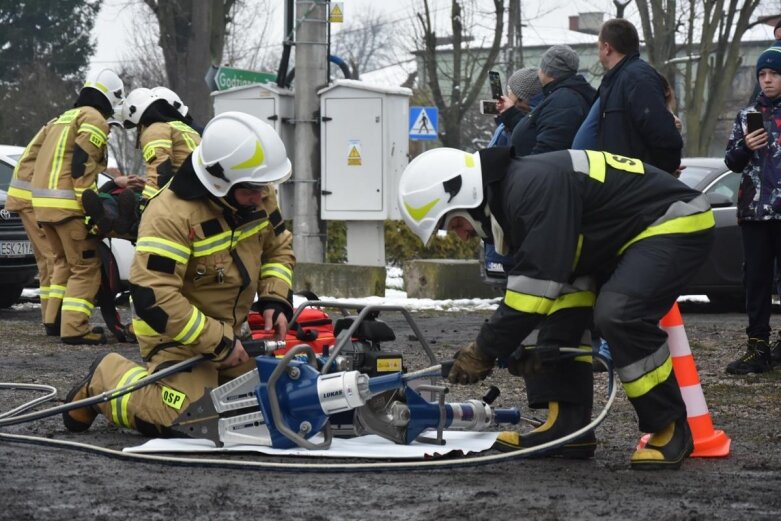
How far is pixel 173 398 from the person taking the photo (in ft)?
20.6

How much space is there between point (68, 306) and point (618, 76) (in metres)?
5.15

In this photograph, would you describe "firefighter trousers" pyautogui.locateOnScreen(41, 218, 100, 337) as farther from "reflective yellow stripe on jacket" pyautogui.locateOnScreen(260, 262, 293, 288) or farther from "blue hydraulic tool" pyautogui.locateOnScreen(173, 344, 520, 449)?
"blue hydraulic tool" pyautogui.locateOnScreen(173, 344, 520, 449)

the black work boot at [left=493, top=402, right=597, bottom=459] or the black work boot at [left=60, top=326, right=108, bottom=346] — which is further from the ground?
the black work boot at [left=493, top=402, right=597, bottom=459]

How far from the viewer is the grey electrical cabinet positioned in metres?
15.7

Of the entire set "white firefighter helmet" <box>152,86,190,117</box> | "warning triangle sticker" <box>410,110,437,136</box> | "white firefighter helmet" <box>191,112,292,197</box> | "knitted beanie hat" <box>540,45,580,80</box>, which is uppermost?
"knitted beanie hat" <box>540,45,580,80</box>

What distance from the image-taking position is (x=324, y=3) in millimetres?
15242

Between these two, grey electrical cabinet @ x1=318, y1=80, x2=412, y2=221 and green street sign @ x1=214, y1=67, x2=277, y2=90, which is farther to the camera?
green street sign @ x1=214, y1=67, x2=277, y2=90

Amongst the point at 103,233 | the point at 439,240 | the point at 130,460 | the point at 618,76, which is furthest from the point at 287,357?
the point at 439,240

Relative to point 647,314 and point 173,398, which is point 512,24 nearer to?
point 173,398

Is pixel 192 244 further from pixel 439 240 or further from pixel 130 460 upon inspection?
pixel 439 240

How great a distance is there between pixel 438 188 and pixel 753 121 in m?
3.37

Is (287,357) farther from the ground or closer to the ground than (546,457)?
farther from the ground

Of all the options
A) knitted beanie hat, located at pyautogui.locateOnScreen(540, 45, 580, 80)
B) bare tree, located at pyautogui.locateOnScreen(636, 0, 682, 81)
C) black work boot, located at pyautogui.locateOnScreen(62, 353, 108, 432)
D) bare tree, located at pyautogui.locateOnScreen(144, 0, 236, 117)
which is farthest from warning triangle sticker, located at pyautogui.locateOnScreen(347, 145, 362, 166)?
bare tree, located at pyautogui.locateOnScreen(636, 0, 682, 81)

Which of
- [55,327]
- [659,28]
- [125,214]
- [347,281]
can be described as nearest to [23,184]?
[55,327]
